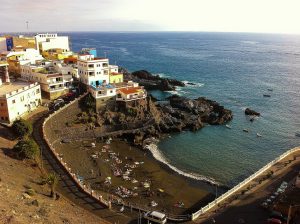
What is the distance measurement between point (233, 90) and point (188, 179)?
64680 millimetres

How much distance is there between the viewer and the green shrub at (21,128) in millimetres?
47200

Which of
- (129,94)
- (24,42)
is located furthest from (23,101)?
(24,42)

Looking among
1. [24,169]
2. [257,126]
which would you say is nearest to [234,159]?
[257,126]

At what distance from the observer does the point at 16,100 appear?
176 feet

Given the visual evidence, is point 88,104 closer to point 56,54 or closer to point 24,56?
point 24,56

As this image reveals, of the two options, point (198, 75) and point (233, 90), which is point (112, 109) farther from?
point (198, 75)

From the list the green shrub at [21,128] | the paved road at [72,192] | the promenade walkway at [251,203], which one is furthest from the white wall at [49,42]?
the promenade walkway at [251,203]

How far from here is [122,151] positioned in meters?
54.5

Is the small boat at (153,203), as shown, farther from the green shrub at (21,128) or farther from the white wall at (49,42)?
the white wall at (49,42)

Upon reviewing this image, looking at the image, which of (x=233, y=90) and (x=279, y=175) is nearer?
(x=279, y=175)

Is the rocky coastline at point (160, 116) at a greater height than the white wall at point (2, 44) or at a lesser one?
lesser

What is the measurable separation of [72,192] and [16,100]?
2625 cm

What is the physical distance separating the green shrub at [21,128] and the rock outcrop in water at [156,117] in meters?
15.8

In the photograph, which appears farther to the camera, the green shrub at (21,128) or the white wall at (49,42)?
the white wall at (49,42)
